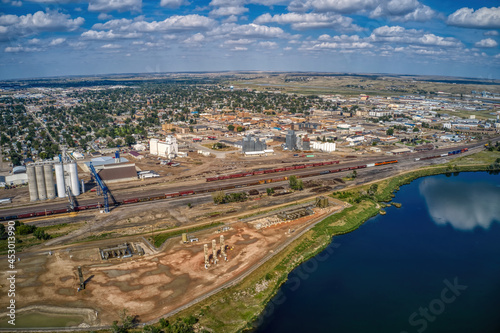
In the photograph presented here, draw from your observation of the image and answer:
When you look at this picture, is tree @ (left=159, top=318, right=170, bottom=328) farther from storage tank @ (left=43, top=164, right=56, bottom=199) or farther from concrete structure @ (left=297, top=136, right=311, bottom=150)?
concrete structure @ (left=297, top=136, right=311, bottom=150)

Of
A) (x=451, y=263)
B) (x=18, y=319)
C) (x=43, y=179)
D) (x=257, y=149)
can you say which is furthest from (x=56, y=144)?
(x=451, y=263)

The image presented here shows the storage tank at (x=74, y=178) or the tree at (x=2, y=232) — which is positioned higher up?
the storage tank at (x=74, y=178)

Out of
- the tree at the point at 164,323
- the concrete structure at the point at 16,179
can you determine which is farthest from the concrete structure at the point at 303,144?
the tree at the point at 164,323

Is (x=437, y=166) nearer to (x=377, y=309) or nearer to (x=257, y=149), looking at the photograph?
(x=257, y=149)

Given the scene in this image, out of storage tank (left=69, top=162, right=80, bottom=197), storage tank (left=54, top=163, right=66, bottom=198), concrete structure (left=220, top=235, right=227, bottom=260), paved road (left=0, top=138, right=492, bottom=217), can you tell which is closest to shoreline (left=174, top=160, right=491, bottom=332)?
concrete structure (left=220, top=235, right=227, bottom=260)

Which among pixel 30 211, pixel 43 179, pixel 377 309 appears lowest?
pixel 377 309

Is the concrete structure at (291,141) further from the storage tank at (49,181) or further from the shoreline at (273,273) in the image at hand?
the storage tank at (49,181)
